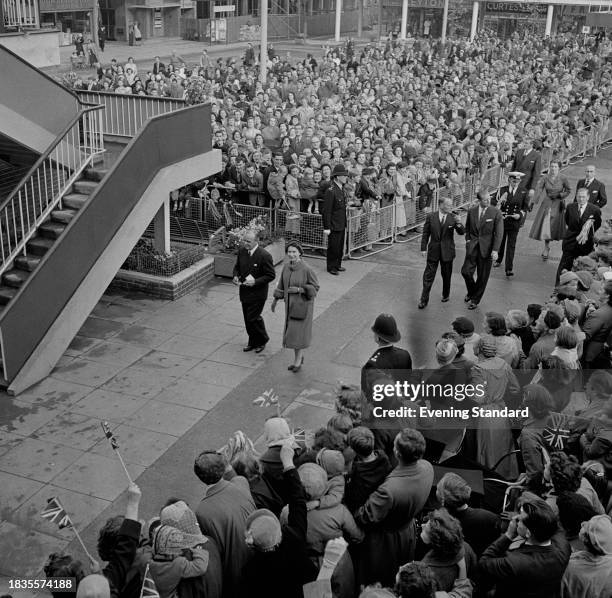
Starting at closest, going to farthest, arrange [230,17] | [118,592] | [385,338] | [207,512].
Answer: [118,592]
[207,512]
[385,338]
[230,17]

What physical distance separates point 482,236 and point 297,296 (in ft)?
11.8

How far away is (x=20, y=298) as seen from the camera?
31.7 feet

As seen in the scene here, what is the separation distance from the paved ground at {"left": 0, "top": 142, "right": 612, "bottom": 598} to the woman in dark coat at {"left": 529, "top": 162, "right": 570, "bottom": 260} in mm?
716

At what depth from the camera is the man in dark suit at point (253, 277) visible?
10.6 metres

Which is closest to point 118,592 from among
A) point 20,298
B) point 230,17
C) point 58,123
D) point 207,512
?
point 207,512

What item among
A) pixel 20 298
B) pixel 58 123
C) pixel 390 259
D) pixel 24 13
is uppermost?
pixel 24 13

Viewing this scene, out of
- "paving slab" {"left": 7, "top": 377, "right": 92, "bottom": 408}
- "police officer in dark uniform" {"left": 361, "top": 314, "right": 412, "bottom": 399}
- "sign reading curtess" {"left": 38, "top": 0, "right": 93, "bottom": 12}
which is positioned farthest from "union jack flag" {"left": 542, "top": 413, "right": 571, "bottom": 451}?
"sign reading curtess" {"left": 38, "top": 0, "right": 93, "bottom": 12}

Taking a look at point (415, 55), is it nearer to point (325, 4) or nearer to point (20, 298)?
point (20, 298)

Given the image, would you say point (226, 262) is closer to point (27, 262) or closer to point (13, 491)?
point (27, 262)

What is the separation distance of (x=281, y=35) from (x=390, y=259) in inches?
1733

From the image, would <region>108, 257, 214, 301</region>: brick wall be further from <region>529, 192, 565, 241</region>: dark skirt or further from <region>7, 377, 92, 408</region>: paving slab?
<region>529, 192, 565, 241</region>: dark skirt

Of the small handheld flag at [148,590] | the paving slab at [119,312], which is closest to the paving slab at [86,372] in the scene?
the paving slab at [119,312]

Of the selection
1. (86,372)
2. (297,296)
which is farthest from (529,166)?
(86,372)

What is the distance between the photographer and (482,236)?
40.4ft
